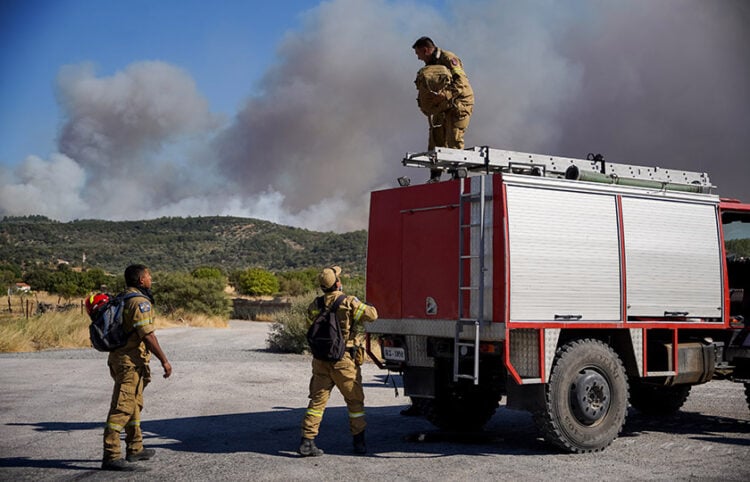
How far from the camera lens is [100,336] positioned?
7.90 m

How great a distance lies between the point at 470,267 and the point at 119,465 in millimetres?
3983

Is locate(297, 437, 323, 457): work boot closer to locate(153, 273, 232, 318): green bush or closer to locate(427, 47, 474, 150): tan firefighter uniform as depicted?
locate(427, 47, 474, 150): tan firefighter uniform

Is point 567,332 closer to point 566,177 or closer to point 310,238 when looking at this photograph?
point 566,177

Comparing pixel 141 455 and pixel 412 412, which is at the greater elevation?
pixel 412 412

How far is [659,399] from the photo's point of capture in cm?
1155

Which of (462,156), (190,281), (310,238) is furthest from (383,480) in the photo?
(310,238)

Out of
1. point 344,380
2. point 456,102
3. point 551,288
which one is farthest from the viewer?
point 456,102

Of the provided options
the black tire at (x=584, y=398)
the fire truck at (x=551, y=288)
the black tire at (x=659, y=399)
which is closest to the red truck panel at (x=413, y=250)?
the fire truck at (x=551, y=288)

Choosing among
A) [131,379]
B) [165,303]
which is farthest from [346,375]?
[165,303]

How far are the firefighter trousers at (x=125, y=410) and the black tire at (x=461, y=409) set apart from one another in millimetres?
3528

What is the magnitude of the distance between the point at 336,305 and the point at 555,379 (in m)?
2.40

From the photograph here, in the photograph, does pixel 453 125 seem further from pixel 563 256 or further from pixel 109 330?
pixel 109 330

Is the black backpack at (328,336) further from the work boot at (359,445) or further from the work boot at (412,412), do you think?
the work boot at (412,412)

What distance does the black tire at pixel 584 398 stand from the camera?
8477mm
